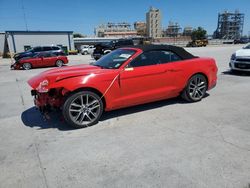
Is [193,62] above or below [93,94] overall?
above

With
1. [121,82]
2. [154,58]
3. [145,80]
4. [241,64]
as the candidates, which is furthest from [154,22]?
[121,82]

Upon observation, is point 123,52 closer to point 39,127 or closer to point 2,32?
point 39,127

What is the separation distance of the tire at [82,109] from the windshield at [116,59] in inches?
34.1

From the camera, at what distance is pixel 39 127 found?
14.2 feet

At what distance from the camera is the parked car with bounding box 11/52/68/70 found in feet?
51.1

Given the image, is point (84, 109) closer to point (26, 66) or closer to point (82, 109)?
point (82, 109)

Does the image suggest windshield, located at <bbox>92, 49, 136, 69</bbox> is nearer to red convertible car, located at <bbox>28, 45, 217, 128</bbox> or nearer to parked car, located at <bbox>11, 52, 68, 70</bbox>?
red convertible car, located at <bbox>28, 45, 217, 128</bbox>

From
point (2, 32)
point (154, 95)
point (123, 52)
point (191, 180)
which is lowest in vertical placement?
point (191, 180)

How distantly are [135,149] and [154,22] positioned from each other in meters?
147

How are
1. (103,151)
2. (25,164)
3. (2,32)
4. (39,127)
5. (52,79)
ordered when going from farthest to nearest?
(2,32) < (39,127) < (52,79) < (103,151) < (25,164)

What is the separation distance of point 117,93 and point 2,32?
4530cm

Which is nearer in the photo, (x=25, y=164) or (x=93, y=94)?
(x=25, y=164)

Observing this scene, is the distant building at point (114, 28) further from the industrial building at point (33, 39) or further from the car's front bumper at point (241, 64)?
the car's front bumper at point (241, 64)

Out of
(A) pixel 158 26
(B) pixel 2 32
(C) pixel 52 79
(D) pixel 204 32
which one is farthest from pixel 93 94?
(A) pixel 158 26
